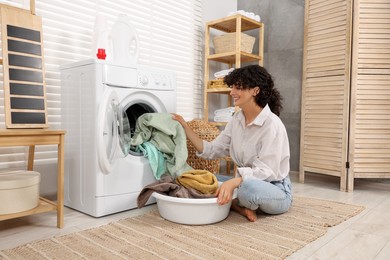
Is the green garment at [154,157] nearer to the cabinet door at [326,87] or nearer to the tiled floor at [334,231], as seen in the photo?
the tiled floor at [334,231]

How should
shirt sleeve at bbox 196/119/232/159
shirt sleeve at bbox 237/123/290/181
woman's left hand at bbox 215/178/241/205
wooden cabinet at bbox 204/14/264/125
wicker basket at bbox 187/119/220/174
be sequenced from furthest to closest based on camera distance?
1. wooden cabinet at bbox 204/14/264/125
2. wicker basket at bbox 187/119/220/174
3. shirt sleeve at bbox 196/119/232/159
4. shirt sleeve at bbox 237/123/290/181
5. woman's left hand at bbox 215/178/241/205

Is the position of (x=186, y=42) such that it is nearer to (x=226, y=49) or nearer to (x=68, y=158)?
(x=226, y=49)

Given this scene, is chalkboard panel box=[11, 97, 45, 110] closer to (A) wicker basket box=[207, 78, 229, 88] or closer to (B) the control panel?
(B) the control panel

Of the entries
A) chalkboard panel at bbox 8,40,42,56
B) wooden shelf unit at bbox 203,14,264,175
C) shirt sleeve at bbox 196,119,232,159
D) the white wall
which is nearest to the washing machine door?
chalkboard panel at bbox 8,40,42,56

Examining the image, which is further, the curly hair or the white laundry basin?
the curly hair

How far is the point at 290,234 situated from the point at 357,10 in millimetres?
1949

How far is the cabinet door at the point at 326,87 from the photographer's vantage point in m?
2.58

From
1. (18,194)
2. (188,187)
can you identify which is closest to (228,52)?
(188,187)

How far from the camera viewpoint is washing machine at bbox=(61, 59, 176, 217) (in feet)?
5.67

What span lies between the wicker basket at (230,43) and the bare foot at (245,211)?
1646 millimetres

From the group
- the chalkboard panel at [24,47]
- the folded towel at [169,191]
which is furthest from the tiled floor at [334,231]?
the chalkboard panel at [24,47]

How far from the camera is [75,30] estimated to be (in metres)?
2.29

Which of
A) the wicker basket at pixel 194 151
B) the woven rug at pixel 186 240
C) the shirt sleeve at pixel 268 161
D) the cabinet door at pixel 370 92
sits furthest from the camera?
the cabinet door at pixel 370 92

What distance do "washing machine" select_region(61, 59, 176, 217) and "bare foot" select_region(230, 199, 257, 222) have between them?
54 cm
